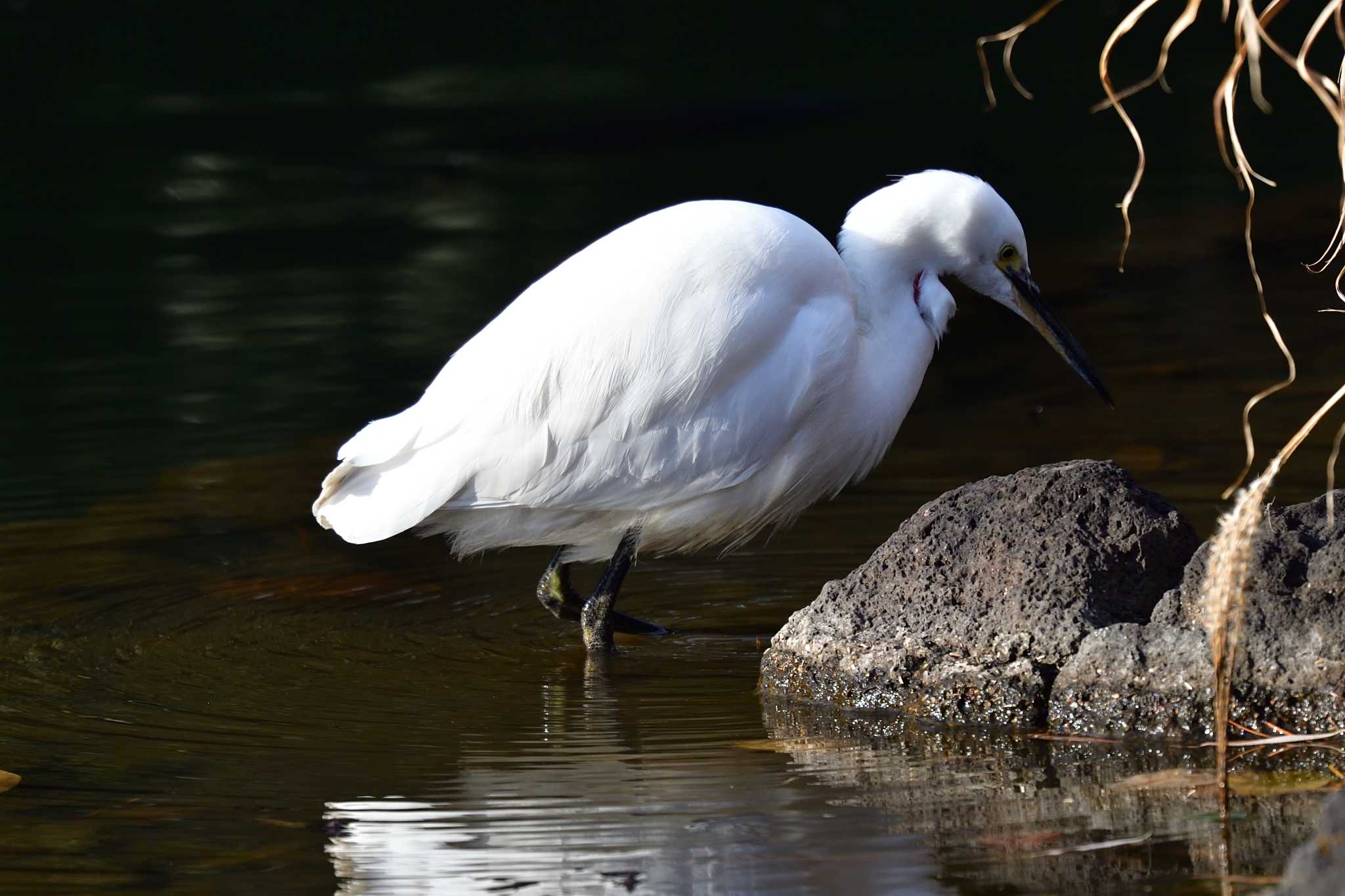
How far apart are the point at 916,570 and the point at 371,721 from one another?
143cm

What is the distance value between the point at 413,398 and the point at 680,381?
11.6 ft

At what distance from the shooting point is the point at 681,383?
5016 mm

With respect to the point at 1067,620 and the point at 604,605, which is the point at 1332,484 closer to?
the point at 1067,620

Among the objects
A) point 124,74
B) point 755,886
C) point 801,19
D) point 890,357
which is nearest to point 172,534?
point 890,357

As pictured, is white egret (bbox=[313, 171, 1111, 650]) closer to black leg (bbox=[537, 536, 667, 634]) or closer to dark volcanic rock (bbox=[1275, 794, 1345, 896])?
black leg (bbox=[537, 536, 667, 634])

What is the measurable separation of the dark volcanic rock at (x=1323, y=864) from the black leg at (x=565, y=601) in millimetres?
3106

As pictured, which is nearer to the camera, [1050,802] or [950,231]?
[1050,802]

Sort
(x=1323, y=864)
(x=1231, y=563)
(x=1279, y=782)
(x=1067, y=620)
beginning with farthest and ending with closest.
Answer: (x=1067, y=620) < (x=1279, y=782) < (x=1231, y=563) < (x=1323, y=864)

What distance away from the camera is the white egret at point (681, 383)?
5043mm

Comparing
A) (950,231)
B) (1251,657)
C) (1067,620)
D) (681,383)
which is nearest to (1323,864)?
(1251,657)

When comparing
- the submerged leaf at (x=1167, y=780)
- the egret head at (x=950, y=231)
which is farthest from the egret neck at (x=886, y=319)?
the submerged leaf at (x=1167, y=780)

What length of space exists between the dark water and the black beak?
87cm

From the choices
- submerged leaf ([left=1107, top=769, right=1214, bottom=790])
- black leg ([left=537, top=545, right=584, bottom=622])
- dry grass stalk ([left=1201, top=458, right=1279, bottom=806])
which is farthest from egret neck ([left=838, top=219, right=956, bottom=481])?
dry grass stalk ([left=1201, top=458, right=1279, bottom=806])

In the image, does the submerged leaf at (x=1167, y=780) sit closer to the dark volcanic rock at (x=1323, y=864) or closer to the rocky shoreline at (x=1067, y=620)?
the rocky shoreline at (x=1067, y=620)
